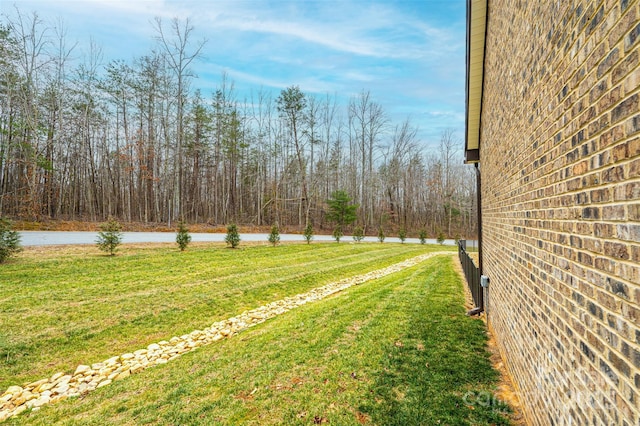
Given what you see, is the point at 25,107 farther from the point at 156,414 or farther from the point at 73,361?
the point at 156,414

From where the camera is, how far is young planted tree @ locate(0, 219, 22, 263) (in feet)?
25.3

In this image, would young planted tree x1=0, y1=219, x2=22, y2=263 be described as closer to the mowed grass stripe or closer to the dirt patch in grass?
the mowed grass stripe

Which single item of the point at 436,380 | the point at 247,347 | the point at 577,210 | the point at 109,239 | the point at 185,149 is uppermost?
the point at 185,149

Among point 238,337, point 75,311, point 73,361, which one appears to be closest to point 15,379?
point 73,361

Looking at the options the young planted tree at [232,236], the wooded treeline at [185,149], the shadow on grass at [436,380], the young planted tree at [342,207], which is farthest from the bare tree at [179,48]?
the shadow on grass at [436,380]

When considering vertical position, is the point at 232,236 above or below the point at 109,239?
below

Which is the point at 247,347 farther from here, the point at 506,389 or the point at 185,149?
the point at 185,149

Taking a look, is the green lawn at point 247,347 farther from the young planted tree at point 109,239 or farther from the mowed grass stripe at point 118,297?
the young planted tree at point 109,239

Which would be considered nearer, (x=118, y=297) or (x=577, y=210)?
(x=577, y=210)

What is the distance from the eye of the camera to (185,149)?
1003 inches

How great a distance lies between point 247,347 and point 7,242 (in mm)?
8481

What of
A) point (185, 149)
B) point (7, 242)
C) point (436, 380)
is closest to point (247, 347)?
point (436, 380)

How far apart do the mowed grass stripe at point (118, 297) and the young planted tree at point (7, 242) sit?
0.29 meters

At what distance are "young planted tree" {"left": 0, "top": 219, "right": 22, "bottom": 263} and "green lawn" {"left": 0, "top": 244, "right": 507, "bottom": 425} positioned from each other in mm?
301
